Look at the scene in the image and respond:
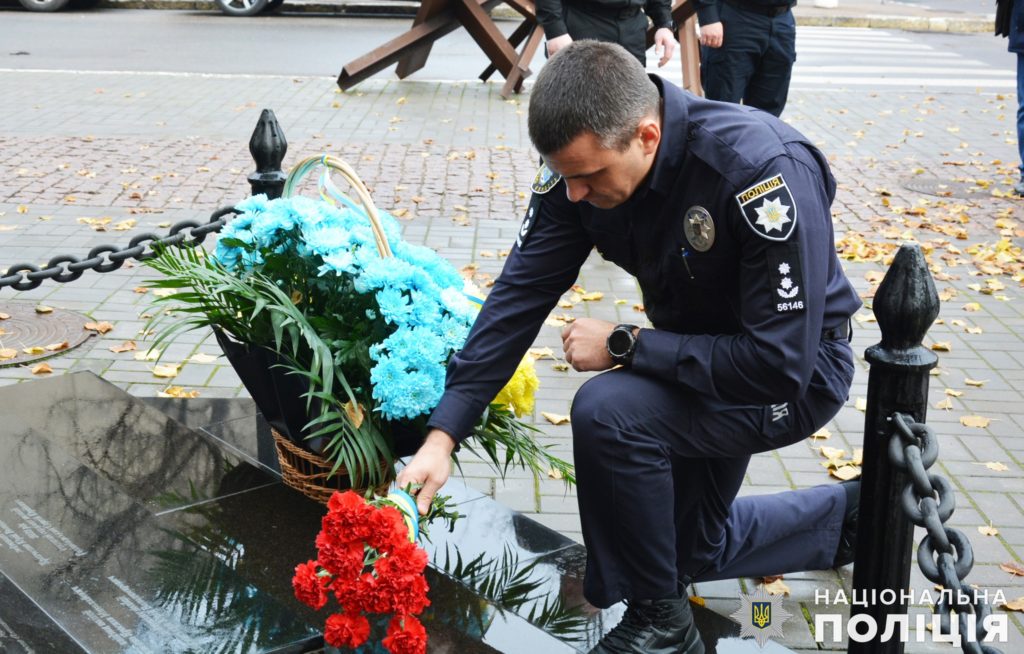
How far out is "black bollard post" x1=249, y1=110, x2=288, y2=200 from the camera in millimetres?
3807

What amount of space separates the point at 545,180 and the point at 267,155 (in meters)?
1.39

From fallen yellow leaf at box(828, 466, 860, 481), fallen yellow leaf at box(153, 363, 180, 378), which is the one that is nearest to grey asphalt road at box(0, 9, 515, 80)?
fallen yellow leaf at box(153, 363, 180, 378)

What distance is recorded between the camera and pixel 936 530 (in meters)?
1.93

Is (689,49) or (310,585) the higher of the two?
(310,585)

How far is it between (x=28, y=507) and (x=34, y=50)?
12.3m

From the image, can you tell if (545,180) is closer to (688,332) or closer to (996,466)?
(688,332)

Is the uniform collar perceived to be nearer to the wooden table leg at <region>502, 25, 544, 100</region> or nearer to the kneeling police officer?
the kneeling police officer

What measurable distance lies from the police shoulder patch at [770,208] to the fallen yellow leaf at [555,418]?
2.10m

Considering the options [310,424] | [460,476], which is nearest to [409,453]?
[310,424]

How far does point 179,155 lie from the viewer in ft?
28.2

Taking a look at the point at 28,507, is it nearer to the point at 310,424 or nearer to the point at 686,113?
the point at 310,424

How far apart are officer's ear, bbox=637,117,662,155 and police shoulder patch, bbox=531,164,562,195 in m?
0.32

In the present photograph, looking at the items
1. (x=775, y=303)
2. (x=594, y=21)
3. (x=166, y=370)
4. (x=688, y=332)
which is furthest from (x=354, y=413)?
(x=594, y=21)

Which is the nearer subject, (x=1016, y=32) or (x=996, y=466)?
(x=996, y=466)
